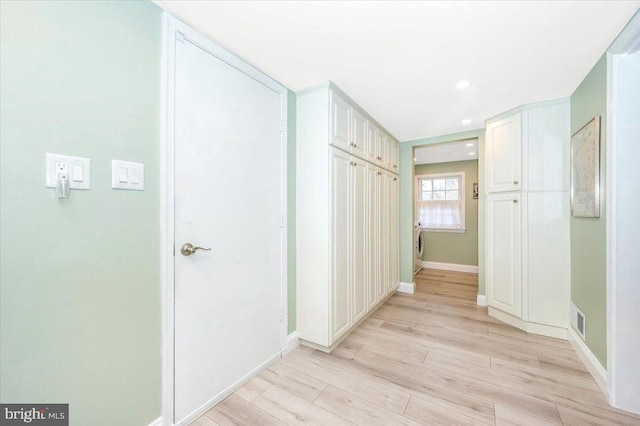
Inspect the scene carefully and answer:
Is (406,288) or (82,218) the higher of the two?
(82,218)

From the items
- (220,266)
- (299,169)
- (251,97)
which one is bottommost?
(220,266)

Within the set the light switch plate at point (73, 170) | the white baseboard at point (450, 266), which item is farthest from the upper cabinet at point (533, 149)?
the light switch plate at point (73, 170)

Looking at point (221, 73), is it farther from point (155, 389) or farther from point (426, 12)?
point (155, 389)

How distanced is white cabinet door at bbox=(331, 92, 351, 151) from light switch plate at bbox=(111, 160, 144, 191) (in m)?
1.38

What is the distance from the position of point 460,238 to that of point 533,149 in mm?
2966

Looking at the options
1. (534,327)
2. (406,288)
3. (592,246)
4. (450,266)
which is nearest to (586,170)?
(592,246)

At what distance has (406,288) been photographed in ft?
12.5

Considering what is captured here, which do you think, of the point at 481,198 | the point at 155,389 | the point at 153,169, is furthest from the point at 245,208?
the point at 481,198

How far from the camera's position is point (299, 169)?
2262mm

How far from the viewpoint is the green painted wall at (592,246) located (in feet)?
5.61

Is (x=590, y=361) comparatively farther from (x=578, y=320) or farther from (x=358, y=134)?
(x=358, y=134)

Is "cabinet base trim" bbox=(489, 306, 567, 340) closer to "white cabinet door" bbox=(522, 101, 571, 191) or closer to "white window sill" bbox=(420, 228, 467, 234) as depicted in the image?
"white cabinet door" bbox=(522, 101, 571, 191)

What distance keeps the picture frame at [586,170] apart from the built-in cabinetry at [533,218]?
18cm

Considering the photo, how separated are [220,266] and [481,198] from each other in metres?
3.23
